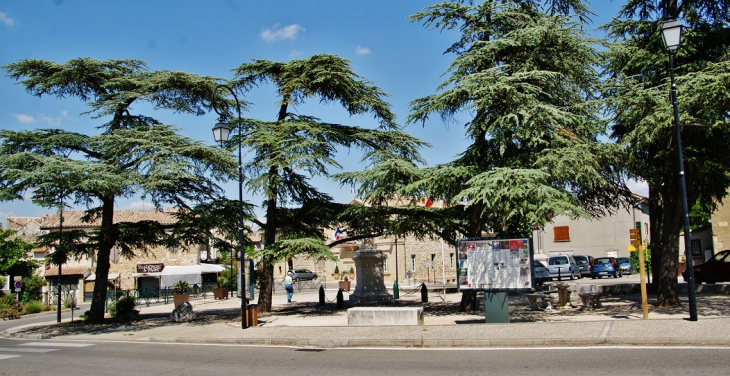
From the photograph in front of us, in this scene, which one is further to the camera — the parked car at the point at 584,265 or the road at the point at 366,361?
the parked car at the point at 584,265

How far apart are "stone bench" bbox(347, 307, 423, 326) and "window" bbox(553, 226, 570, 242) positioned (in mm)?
41841

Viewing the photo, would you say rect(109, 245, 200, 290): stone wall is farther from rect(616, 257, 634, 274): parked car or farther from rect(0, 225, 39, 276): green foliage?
rect(616, 257, 634, 274): parked car

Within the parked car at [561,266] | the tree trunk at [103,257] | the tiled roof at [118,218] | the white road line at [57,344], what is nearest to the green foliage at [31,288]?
the tiled roof at [118,218]

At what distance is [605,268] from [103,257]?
32.3 meters

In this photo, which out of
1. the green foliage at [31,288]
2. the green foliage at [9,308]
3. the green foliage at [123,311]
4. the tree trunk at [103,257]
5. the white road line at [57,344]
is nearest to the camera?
the white road line at [57,344]

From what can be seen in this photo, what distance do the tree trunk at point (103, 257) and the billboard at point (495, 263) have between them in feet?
42.9

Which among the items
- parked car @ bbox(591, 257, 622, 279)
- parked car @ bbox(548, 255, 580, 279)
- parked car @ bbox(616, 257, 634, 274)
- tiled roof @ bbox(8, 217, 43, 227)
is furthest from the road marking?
tiled roof @ bbox(8, 217, 43, 227)

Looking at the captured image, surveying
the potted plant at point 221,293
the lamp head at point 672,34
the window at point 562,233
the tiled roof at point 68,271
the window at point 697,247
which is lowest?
the potted plant at point 221,293

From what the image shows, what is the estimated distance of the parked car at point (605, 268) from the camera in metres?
37.8

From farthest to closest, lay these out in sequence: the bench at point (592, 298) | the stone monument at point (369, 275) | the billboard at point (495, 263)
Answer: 1. the stone monument at point (369, 275)
2. the bench at point (592, 298)
3. the billboard at point (495, 263)

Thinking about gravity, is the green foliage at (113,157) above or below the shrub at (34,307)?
above

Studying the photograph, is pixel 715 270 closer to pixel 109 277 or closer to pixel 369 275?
pixel 369 275

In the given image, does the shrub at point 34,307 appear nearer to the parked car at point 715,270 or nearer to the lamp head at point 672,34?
the lamp head at point 672,34

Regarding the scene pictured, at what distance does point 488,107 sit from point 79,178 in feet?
41.7
